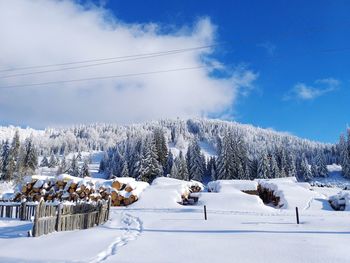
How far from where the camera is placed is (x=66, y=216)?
15.3 meters

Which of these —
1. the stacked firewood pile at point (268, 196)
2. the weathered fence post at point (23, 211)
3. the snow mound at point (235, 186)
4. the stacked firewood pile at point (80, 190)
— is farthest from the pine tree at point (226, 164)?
the weathered fence post at point (23, 211)

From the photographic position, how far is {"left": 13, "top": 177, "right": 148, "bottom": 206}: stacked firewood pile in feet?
109

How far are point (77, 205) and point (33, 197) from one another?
825 inches

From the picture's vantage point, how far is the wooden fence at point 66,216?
13.7 metres

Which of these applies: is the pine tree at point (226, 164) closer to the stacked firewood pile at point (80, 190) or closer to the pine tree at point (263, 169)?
the pine tree at point (263, 169)

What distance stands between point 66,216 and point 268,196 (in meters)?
26.9

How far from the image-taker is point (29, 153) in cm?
8638

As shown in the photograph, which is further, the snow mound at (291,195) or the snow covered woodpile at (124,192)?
the snow covered woodpile at (124,192)

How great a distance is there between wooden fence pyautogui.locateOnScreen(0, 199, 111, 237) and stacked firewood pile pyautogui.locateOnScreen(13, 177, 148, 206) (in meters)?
13.8

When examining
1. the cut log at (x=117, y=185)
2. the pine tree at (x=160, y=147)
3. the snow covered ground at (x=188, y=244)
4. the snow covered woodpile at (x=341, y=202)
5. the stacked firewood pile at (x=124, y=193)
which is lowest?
the snow covered ground at (x=188, y=244)

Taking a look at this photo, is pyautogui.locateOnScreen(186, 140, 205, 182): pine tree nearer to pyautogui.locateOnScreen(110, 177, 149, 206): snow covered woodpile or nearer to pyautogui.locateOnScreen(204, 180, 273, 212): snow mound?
pyautogui.locateOnScreen(204, 180, 273, 212): snow mound

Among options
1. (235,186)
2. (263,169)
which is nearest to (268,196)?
(235,186)

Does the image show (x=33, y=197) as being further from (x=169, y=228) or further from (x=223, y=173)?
(x=223, y=173)

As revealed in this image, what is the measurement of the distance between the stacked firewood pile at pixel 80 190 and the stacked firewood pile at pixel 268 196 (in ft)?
43.5
